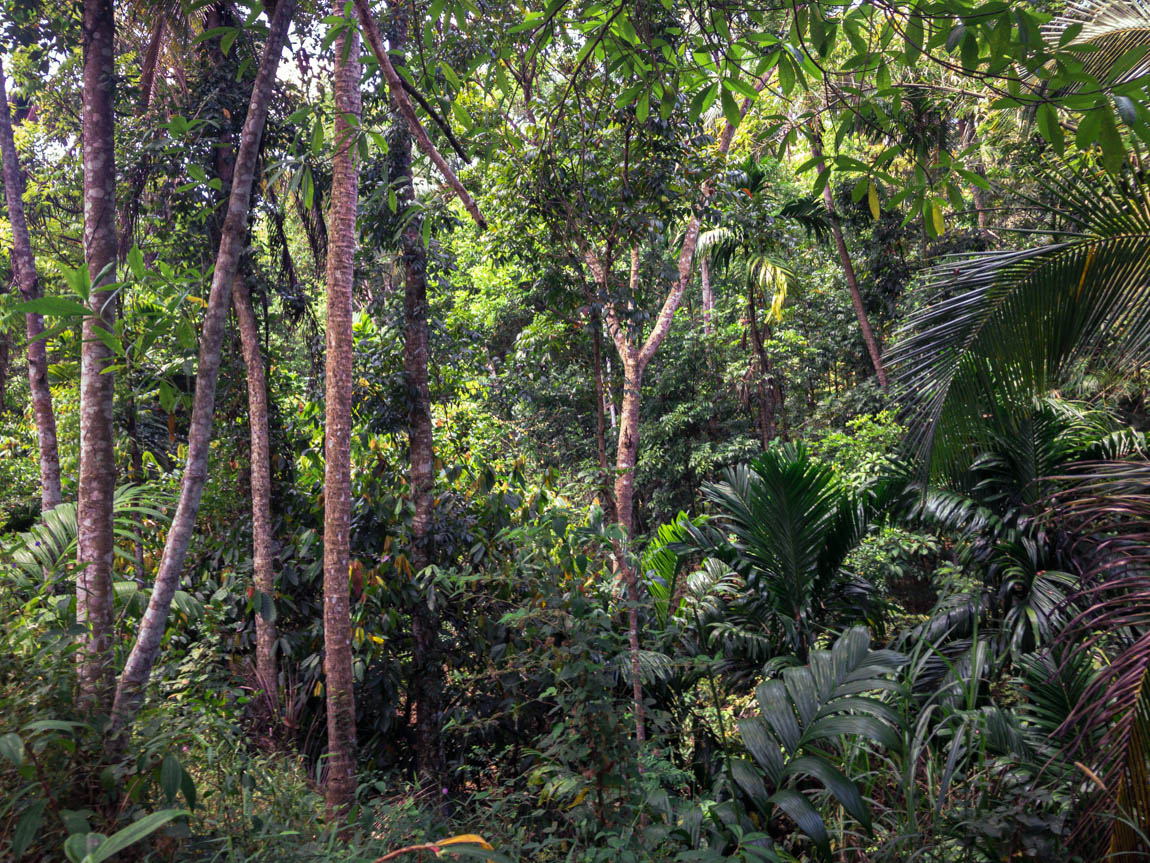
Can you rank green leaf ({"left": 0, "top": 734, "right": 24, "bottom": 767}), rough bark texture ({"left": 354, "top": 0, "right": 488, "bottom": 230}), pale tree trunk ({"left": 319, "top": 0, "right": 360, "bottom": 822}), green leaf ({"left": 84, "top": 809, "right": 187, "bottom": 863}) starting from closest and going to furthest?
green leaf ({"left": 84, "top": 809, "right": 187, "bottom": 863}), green leaf ({"left": 0, "top": 734, "right": 24, "bottom": 767}), rough bark texture ({"left": 354, "top": 0, "right": 488, "bottom": 230}), pale tree trunk ({"left": 319, "top": 0, "right": 360, "bottom": 822})

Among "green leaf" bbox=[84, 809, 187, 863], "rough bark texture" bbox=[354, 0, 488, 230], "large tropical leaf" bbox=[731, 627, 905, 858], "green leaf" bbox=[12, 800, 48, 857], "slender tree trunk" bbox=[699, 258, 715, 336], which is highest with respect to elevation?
"slender tree trunk" bbox=[699, 258, 715, 336]

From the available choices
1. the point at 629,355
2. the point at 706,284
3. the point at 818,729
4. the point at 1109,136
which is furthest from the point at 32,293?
the point at 706,284

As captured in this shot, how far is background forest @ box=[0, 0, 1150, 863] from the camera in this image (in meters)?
2.12

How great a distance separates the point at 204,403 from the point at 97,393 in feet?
1.05

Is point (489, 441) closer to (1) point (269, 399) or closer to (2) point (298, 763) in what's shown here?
(1) point (269, 399)

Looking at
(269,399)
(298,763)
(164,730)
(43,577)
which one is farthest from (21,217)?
(164,730)

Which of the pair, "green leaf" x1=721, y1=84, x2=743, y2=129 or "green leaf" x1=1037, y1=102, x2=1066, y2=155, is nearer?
"green leaf" x1=1037, y1=102, x2=1066, y2=155

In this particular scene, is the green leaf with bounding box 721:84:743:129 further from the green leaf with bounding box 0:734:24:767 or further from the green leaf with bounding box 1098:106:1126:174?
the green leaf with bounding box 0:734:24:767

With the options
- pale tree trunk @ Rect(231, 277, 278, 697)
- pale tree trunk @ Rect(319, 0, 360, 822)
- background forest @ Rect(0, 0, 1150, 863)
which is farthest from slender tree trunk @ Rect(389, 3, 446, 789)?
pale tree trunk @ Rect(231, 277, 278, 697)

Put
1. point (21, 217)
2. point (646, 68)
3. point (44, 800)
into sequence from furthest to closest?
point (21, 217), point (646, 68), point (44, 800)

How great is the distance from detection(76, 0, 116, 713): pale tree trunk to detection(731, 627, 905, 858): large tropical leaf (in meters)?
2.26

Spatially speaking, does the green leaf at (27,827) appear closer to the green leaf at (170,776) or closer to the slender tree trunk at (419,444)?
the green leaf at (170,776)

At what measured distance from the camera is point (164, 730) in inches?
76.4

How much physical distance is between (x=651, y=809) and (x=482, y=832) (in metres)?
0.64
